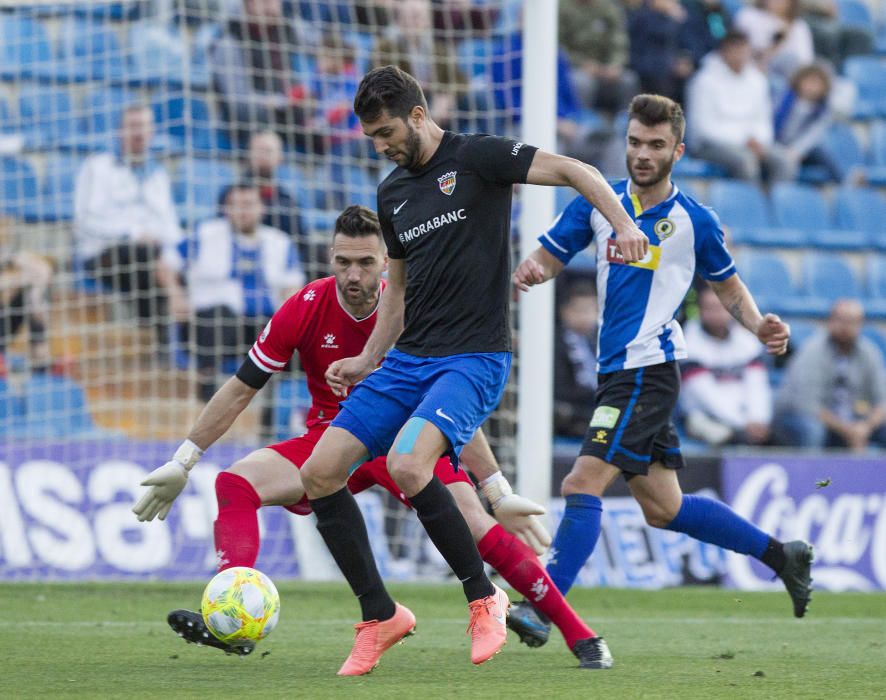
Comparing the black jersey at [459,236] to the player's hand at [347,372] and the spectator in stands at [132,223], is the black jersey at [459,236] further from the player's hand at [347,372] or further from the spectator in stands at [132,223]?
the spectator in stands at [132,223]

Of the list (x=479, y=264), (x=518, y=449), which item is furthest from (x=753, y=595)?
(x=479, y=264)

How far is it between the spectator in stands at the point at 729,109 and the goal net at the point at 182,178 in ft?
12.3

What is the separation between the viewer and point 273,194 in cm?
1020

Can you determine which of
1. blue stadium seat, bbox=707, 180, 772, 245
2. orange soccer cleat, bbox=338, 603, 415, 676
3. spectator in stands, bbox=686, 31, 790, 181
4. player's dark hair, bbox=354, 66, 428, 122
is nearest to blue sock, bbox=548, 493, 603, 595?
orange soccer cleat, bbox=338, 603, 415, 676

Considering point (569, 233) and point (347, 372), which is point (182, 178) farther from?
point (347, 372)

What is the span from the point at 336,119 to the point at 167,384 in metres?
2.31

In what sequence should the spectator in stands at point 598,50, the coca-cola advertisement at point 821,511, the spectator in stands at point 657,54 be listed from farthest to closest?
the spectator in stands at point 657,54, the spectator in stands at point 598,50, the coca-cola advertisement at point 821,511

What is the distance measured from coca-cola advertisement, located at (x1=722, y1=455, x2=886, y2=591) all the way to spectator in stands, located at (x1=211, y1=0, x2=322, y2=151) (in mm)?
3845

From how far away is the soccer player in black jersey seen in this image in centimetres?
488

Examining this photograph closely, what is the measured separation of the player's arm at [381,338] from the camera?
5328 millimetres

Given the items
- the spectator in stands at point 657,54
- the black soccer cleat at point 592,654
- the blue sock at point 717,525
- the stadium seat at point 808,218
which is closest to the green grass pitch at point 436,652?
the black soccer cleat at point 592,654

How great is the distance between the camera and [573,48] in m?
13.6

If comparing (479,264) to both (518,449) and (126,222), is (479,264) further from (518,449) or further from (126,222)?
(126,222)

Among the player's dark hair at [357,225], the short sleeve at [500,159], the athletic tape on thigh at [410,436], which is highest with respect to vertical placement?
the short sleeve at [500,159]
